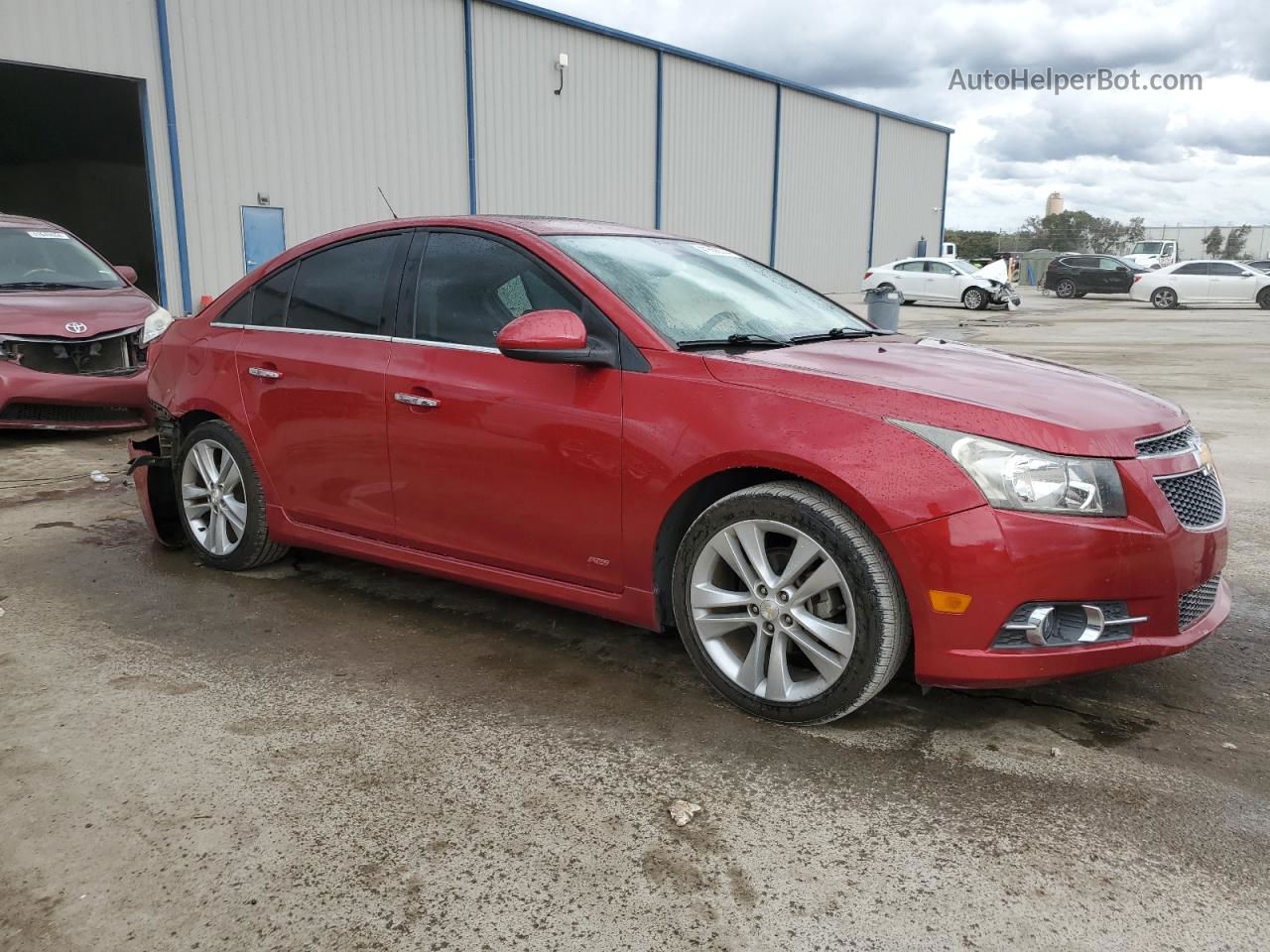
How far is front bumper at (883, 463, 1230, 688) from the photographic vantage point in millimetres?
2781

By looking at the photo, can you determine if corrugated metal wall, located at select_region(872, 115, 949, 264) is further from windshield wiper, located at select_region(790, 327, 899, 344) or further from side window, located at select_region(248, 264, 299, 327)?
side window, located at select_region(248, 264, 299, 327)

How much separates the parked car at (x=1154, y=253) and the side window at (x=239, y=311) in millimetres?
47302

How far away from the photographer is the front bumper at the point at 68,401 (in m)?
7.55

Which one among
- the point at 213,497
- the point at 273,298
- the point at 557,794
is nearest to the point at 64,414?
the point at 213,497

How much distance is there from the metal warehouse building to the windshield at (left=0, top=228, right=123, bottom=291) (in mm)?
5359

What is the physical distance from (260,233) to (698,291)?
13696 millimetres

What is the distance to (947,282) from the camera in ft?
94.6

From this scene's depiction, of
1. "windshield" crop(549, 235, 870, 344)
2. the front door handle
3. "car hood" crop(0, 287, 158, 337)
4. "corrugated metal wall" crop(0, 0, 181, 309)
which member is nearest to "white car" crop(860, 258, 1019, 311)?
"corrugated metal wall" crop(0, 0, 181, 309)

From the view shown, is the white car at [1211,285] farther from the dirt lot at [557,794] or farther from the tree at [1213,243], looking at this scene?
the tree at [1213,243]

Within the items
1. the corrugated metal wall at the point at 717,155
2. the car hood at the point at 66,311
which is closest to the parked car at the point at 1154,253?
the corrugated metal wall at the point at 717,155

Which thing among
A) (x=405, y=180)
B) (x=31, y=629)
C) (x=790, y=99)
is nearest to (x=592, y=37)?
(x=405, y=180)

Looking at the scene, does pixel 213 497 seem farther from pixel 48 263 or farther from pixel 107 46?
pixel 107 46

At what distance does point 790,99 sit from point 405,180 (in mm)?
14768

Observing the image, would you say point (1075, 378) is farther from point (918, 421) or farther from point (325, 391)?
point (325, 391)
